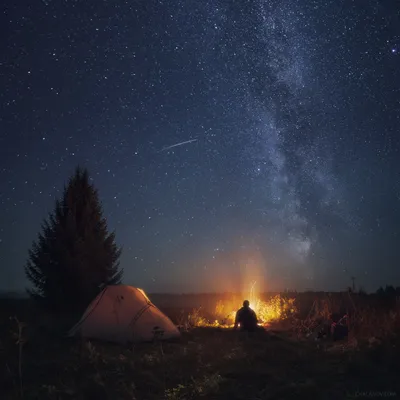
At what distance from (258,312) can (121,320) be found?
681 cm

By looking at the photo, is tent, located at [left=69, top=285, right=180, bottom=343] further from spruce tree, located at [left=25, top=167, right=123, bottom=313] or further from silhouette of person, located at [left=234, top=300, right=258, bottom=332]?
spruce tree, located at [left=25, top=167, right=123, bottom=313]

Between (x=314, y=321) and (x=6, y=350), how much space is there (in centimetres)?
903

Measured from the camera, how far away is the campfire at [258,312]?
17.5m

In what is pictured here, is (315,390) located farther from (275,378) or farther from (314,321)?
(314,321)

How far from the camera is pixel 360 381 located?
8000 millimetres

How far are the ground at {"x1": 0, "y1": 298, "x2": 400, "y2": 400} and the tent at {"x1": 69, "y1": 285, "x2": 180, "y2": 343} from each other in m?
0.99

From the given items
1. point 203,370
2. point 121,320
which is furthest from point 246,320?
point 203,370

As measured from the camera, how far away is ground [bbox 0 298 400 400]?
7426 mm

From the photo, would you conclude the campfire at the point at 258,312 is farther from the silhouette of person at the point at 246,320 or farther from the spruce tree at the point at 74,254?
the spruce tree at the point at 74,254

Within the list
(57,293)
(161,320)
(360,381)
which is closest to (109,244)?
(57,293)

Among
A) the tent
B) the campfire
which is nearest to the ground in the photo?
the tent

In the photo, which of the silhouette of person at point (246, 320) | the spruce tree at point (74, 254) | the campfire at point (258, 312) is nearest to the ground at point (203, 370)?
the silhouette of person at point (246, 320)

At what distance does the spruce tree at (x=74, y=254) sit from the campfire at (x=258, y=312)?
5.93m

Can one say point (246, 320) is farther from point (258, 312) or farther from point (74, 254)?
point (74, 254)
